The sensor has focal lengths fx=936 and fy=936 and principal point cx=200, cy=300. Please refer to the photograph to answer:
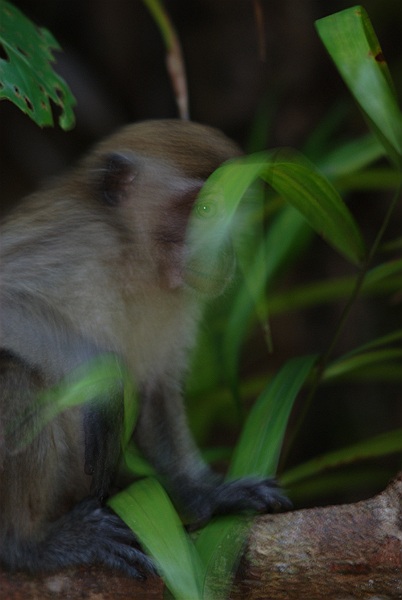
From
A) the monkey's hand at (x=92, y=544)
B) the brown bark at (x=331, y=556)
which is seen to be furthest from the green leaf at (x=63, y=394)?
the brown bark at (x=331, y=556)

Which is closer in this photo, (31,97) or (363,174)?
(31,97)

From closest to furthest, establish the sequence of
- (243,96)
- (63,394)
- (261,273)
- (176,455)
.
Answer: (63,394) → (261,273) → (176,455) → (243,96)

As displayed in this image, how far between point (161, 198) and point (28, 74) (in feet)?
1.75

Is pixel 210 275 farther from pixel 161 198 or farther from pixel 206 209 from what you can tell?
pixel 206 209

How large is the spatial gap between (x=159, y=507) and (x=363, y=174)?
1.52 m

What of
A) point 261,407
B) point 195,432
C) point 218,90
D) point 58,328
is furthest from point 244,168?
point 218,90

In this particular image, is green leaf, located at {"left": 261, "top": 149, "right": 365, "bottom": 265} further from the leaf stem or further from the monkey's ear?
the monkey's ear

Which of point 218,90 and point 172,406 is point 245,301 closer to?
point 172,406

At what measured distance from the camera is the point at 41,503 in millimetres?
2467

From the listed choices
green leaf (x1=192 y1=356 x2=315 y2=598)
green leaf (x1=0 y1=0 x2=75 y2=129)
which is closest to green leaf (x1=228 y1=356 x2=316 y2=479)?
green leaf (x1=192 y1=356 x2=315 y2=598)

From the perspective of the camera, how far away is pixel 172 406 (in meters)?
3.00

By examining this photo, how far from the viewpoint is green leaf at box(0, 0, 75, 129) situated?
8.54 ft

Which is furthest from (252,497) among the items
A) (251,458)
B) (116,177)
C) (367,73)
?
(367,73)

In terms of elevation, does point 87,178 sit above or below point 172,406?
above
